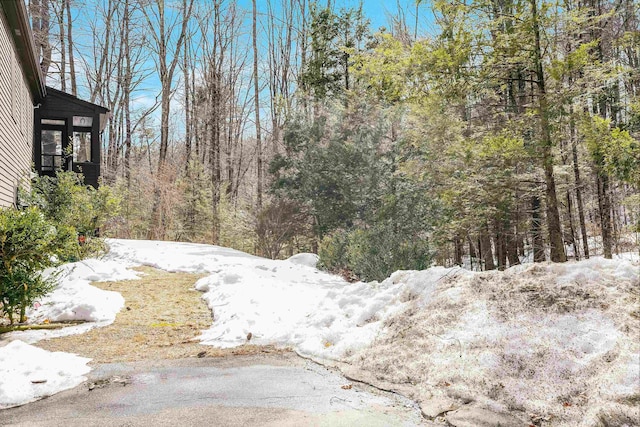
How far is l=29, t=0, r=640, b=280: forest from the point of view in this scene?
7469 millimetres

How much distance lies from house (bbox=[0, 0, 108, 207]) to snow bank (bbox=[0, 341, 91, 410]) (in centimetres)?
573

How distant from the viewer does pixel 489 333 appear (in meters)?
3.84

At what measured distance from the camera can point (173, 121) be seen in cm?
2964

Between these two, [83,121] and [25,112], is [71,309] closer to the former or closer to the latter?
[25,112]

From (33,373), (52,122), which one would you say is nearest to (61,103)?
(52,122)

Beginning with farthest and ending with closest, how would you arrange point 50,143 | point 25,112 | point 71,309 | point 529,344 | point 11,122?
1. point 50,143
2. point 25,112
3. point 11,122
4. point 71,309
5. point 529,344

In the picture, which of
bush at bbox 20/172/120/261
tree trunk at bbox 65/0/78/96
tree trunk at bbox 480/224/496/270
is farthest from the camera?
tree trunk at bbox 65/0/78/96

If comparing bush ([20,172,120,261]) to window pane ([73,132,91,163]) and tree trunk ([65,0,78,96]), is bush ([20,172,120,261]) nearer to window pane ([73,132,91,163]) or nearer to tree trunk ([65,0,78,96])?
window pane ([73,132,91,163])

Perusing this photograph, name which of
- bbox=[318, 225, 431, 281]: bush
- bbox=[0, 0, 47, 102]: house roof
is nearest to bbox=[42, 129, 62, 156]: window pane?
bbox=[0, 0, 47, 102]: house roof

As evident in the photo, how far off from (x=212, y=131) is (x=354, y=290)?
63.3ft

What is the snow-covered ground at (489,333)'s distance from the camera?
299 centimetres

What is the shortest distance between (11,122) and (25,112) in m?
3.14

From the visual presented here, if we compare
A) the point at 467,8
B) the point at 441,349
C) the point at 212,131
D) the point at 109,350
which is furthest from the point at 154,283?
the point at 212,131

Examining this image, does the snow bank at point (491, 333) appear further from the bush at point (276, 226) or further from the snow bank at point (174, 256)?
the bush at point (276, 226)
